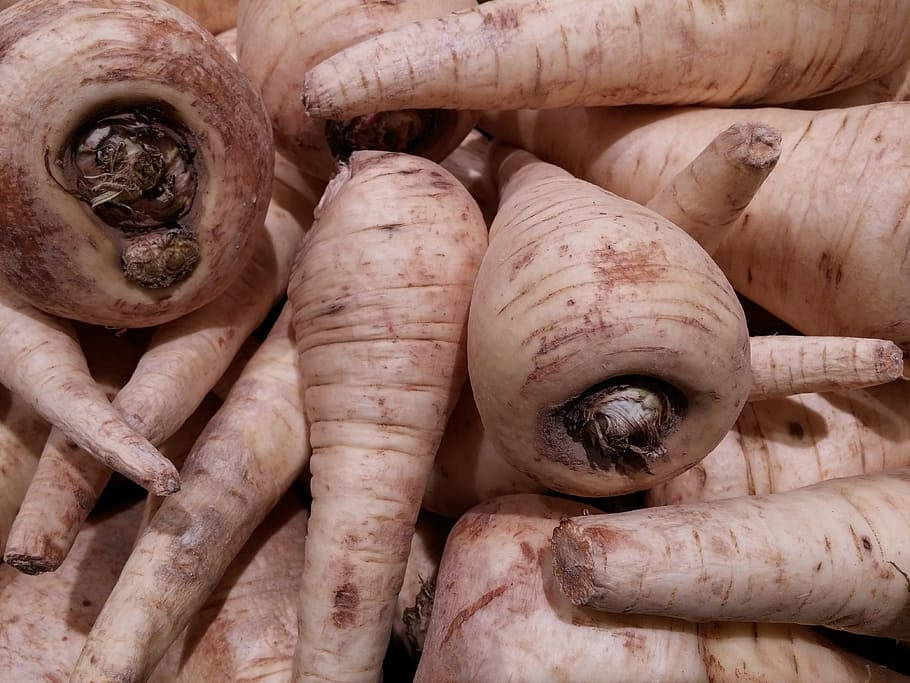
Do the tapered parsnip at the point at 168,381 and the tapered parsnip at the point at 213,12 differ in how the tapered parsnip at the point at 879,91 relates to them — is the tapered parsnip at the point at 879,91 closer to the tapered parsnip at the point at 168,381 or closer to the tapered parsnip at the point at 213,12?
the tapered parsnip at the point at 168,381

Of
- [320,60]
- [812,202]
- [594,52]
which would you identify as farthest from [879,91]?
[320,60]

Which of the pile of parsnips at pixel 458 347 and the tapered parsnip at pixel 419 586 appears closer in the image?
the pile of parsnips at pixel 458 347

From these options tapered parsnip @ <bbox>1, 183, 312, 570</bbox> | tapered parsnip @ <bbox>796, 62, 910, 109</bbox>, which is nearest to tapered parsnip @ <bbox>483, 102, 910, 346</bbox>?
tapered parsnip @ <bbox>796, 62, 910, 109</bbox>

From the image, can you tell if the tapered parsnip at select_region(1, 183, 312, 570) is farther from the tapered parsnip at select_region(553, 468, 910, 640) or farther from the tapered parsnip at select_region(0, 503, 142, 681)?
the tapered parsnip at select_region(553, 468, 910, 640)

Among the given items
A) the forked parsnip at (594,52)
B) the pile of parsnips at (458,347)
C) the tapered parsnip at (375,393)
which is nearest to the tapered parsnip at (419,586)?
the pile of parsnips at (458,347)

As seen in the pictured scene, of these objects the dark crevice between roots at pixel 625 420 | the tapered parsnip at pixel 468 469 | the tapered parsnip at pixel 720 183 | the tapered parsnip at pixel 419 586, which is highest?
the tapered parsnip at pixel 720 183
